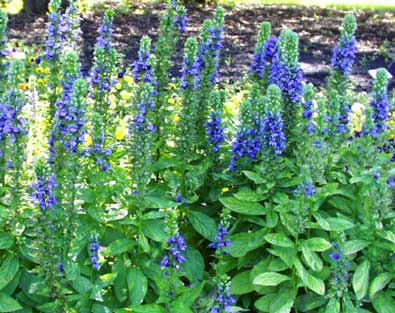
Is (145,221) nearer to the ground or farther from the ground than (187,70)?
nearer to the ground

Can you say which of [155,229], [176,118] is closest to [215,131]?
[176,118]

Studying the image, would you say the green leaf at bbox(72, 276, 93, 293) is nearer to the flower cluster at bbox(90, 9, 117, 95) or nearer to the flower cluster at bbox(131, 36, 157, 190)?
the flower cluster at bbox(131, 36, 157, 190)

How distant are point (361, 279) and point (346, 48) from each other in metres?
1.36

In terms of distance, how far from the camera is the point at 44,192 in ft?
11.0

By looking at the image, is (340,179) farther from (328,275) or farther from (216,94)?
(216,94)

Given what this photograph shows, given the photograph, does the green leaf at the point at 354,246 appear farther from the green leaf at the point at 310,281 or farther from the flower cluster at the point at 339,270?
the green leaf at the point at 310,281

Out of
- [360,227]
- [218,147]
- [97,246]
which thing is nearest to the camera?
[97,246]

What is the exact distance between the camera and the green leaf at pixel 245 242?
3906mm

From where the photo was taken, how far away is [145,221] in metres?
3.91

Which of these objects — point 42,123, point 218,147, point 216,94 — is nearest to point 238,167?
point 218,147

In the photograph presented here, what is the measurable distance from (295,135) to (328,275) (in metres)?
0.79

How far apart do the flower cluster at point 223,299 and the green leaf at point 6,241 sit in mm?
1040

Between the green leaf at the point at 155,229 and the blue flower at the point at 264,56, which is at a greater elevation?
the blue flower at the point at 264,56

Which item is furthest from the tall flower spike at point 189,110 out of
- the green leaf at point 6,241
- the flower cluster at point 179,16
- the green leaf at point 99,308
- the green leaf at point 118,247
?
the green leaf at point 6,241
